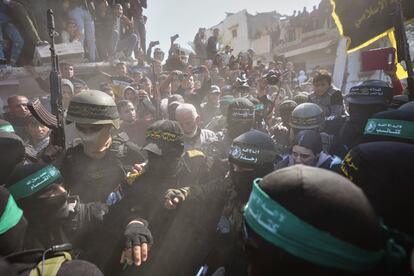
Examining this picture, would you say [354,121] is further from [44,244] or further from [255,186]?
[44,244]

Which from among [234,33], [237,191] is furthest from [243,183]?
[234,33]

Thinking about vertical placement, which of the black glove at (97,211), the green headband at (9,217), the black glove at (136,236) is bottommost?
the black glove at (136,236)

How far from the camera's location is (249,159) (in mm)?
2598

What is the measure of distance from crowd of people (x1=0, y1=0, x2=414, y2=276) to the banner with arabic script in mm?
564

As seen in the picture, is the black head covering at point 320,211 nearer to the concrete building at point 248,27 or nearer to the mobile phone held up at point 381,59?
the mobile phone held up at point 381,59

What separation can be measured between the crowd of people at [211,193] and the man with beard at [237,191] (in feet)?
0.03

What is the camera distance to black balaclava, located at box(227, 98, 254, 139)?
4172 mm

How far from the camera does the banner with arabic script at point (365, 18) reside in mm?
3264

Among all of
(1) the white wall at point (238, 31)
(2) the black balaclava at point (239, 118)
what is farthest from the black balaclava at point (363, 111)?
(1) the white wall at point (238, 31)

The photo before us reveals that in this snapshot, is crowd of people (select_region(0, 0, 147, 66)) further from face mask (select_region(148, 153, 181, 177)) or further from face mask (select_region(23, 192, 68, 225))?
face mask (select_region(23, 192, 68, 225))

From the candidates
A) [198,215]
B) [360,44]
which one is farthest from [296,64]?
[198,215]

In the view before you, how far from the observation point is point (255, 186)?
3.92 feet

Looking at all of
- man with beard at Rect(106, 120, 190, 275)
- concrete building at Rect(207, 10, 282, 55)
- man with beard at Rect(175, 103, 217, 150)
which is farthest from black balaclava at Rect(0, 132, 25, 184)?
concrete building at Rect(207, 10, 282, 55)

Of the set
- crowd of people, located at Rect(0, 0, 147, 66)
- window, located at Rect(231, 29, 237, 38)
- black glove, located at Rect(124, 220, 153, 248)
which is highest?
window, located at Rect(231, 29, 237, 38)
